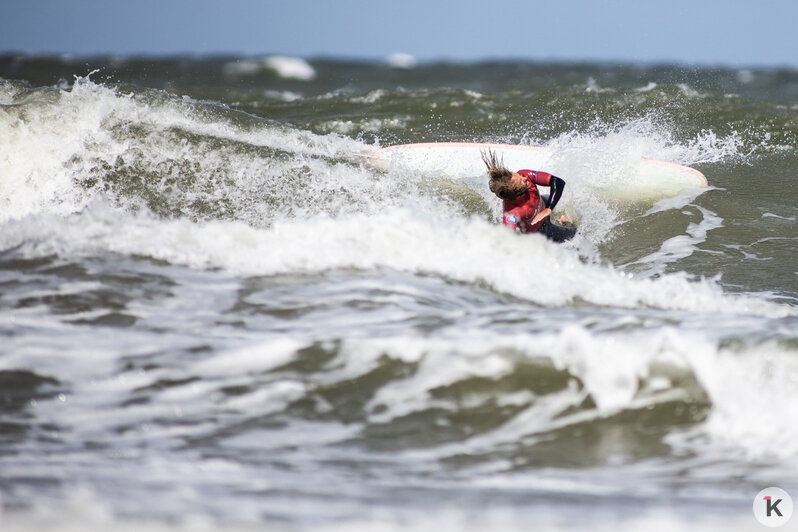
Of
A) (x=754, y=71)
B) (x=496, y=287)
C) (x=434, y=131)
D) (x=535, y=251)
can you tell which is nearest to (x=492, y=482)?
(x=496, y=287)

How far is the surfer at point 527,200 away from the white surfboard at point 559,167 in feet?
3.94

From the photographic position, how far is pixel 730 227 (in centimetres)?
708

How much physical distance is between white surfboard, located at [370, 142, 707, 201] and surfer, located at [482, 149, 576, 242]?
1200 millimetres

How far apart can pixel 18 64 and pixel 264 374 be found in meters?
26.0

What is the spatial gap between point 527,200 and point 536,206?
114 millimetres

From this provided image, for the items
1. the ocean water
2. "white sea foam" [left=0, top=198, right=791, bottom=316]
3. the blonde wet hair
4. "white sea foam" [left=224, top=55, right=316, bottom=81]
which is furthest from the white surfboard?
"white sea foam" [left=224, top=55, right=316, bottom=81]

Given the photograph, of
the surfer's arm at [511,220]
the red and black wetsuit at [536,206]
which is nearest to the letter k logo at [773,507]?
the surfer's arm at [511,220]

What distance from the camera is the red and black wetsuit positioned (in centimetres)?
601

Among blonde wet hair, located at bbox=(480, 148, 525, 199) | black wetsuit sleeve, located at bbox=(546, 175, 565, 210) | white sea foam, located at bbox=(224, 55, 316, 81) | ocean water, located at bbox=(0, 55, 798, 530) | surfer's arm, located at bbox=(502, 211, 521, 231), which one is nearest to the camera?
ocean water, located at bbox=(0, 55, 798, 530)

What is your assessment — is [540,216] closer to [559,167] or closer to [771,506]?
[559,167]

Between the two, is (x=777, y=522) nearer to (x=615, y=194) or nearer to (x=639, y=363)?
(x=639, y=363)

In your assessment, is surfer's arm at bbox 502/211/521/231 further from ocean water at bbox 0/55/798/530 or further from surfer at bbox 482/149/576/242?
ocean water at bbox 0/55/798/530

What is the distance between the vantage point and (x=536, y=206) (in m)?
6.13

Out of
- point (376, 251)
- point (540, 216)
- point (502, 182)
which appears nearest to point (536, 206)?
point (540, 216)
